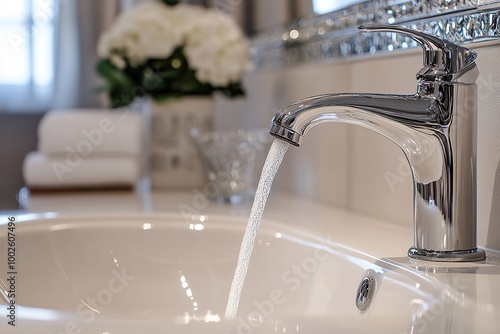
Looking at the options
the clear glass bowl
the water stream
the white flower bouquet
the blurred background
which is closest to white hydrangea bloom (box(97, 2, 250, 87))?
the white flower bouquet

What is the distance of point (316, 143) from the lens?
38.9 inches

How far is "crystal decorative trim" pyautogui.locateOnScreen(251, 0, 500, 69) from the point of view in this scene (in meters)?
0.62

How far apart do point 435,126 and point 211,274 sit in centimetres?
32

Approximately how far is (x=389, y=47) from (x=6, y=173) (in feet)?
3.34

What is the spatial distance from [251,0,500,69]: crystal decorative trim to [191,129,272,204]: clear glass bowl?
0.14m

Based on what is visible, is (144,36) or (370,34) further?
(144,36)

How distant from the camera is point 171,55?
3.82ft

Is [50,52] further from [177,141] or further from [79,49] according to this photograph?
[177,141]

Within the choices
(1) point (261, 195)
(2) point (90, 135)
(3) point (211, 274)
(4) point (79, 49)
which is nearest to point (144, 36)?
(2) point (90, 135)

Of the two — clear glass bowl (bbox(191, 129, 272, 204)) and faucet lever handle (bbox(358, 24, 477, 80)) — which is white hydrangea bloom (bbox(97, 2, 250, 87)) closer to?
clear glass bowl (bbox(191, 129, 272, 204))

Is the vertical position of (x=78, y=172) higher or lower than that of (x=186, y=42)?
lower

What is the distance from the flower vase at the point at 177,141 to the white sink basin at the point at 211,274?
343mm

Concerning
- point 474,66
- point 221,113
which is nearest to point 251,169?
point 221,113

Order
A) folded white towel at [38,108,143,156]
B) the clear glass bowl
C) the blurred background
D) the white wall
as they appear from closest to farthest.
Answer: the white wall → the clear glass bowl → folded white towel at [38,108,143,156] → the blurred background
